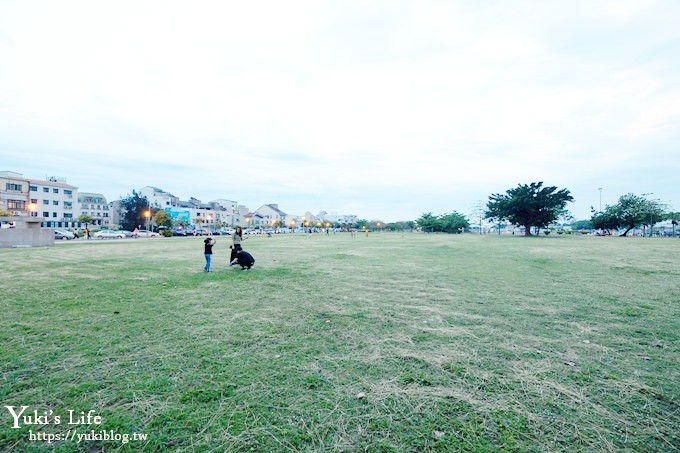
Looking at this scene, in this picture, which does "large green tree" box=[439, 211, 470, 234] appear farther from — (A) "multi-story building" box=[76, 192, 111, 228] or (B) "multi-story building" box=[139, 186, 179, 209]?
(A) "multi-story building" box=[76, 192, 111, 228]

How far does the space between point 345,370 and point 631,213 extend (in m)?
78.3

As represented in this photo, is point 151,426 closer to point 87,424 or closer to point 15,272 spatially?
point 87,424

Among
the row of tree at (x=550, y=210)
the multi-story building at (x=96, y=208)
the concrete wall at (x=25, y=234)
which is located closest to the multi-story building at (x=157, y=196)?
the multi-story building at (x=96, y=208)

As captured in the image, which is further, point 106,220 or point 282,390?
point 106,220

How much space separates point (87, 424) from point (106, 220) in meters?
106

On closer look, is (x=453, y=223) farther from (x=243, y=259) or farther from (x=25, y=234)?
(x=25, y=234)

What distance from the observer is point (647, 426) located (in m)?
2.71

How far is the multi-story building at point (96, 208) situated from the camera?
264 feet

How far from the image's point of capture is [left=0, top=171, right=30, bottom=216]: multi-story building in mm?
53138

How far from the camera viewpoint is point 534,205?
52.3 meters

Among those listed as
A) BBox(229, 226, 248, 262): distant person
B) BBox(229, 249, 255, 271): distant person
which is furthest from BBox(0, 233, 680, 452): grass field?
BBox(229, 226, 248, 262): distant person

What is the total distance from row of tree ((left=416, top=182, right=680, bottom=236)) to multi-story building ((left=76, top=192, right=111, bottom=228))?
327 feet

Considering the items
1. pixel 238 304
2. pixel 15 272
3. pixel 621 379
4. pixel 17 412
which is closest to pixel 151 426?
pixel 17 412

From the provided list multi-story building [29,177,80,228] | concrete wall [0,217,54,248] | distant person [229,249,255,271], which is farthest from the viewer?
multi-story building [29,177,80,228]
